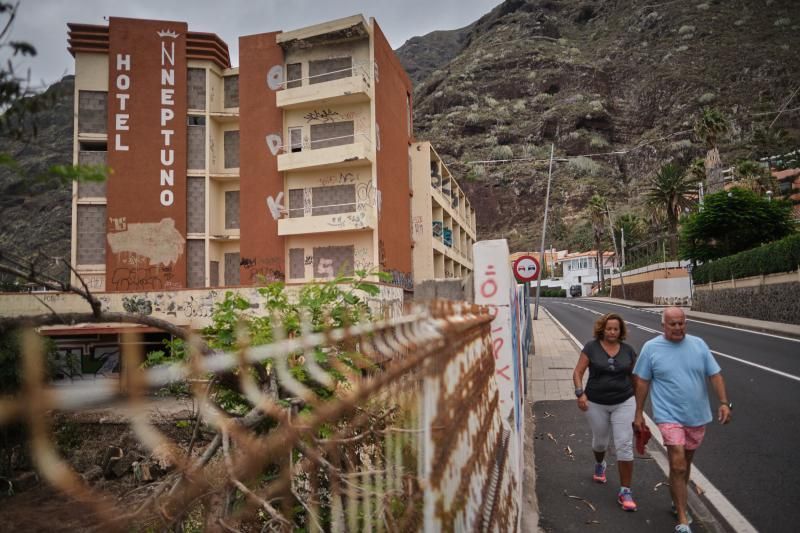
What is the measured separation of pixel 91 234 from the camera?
24.9 metres

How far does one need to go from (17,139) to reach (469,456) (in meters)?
2.79

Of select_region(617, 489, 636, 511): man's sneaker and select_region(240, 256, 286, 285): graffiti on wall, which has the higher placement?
select_region(240, 256, 286, 285): graffiti on wall

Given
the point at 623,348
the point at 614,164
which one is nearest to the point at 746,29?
the point at 614,164

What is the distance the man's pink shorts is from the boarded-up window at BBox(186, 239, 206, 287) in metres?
24.1

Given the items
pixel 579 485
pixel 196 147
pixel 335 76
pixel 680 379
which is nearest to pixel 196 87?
pixel 196 147

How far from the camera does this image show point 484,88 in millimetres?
139625

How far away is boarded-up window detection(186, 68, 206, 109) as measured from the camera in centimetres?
2633

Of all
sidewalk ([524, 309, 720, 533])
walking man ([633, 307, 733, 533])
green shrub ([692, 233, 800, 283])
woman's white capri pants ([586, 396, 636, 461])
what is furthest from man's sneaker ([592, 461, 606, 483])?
green shrub ([692, 233, 800, 283])

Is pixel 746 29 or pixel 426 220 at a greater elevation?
pixel 746 29

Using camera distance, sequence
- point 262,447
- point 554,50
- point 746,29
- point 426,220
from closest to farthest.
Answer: point 262,447 < point 426,220 < point 746,29 < point 554,50

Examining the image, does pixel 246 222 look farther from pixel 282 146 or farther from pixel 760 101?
pixel 760 101

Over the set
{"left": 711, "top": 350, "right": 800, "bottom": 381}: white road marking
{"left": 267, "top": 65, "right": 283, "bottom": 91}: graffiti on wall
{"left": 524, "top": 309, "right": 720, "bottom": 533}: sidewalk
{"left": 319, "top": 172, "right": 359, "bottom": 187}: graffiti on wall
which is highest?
{"left": 267, "top": 65, "right": 283, "bottom": 91}: graffiti on wall

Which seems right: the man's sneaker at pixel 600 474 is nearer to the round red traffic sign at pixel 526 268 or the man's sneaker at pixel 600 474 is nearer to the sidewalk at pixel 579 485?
the sidewalk at pixel 579 485

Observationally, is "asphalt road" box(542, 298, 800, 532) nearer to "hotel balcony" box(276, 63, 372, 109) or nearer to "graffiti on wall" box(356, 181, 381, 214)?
"graffiti on wall" box(356, 181, 381, 214)
